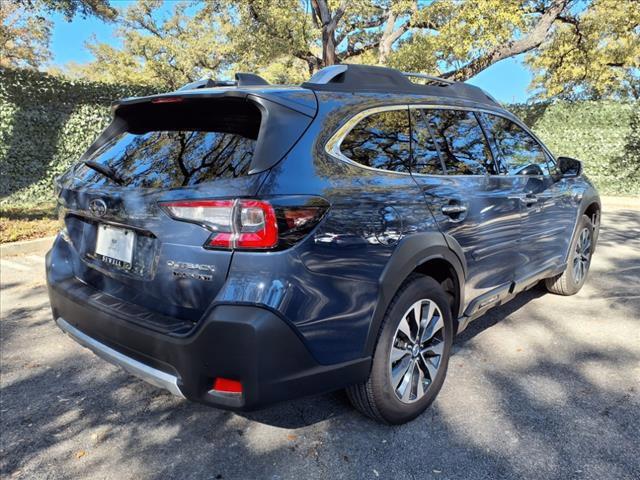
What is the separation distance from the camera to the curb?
6.30 meters

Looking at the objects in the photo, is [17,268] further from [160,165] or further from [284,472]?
[284,472]

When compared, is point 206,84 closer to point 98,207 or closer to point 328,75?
point 328,75

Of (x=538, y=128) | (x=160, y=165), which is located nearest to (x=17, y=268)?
(x=160, y=165)

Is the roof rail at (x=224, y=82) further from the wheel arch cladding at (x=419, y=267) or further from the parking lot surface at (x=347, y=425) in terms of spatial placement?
the parking lot surface at (x=347, y=425)

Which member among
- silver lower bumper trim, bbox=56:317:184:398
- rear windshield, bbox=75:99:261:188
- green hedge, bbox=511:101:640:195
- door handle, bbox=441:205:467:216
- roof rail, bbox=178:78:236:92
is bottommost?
silver lower bumper trim, bbox=56:317:184:398

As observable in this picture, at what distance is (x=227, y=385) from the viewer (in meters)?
1.96

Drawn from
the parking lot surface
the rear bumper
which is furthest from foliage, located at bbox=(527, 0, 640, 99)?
the rear bumper

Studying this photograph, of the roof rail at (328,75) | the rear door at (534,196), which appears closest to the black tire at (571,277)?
the rear door at (534,196)

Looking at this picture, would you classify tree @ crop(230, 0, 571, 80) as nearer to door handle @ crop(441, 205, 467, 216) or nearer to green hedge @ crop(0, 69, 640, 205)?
green hedge @ crop(0, 69, 640, 205)

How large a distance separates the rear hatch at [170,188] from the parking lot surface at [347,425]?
79cm

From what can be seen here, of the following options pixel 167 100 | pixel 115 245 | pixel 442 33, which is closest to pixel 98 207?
pixel 115 245

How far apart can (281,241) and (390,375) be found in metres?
0.98

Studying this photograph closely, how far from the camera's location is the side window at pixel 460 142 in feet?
9.45

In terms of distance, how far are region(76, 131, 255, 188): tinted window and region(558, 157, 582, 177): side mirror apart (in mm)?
3135
